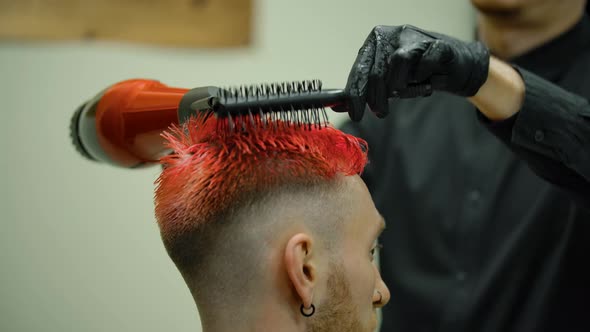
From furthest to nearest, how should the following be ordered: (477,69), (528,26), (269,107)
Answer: (528,26) → (477,69) → (269,107)

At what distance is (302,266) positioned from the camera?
0.93 m

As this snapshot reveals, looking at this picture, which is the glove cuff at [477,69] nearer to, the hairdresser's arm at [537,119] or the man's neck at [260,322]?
the hairdresser's arm at [537,119]

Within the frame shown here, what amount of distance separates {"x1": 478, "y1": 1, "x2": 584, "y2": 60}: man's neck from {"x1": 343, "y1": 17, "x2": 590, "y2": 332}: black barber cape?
0.03m

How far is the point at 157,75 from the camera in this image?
1786 millimetres

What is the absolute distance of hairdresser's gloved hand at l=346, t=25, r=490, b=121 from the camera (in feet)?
3.24

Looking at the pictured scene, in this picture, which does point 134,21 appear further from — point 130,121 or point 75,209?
point 130,121

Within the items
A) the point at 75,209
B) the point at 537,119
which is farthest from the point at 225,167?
the point at 75,209

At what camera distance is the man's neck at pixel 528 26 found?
1.61 m

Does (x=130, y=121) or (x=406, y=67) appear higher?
(x=406, y=67)

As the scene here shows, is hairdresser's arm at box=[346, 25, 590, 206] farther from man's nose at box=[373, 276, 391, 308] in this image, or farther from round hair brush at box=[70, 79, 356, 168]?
man's nose at box=[373, 276, 391, 308]

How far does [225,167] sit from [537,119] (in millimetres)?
662

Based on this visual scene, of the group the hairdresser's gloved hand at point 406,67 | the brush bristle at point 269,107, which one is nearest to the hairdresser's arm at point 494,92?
the hairdresser's gloved hand at point 406,67

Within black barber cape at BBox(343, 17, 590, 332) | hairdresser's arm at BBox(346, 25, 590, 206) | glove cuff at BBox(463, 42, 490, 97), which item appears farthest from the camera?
black barber cape at BBox(343, 17, 590, 332)

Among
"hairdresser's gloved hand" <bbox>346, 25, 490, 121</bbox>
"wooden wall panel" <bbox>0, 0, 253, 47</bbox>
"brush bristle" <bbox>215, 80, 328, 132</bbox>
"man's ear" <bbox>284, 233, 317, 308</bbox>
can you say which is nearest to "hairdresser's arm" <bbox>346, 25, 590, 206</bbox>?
"hairdresser's gloved hand" <bbox>346, 25, 490, 121</bbox>
